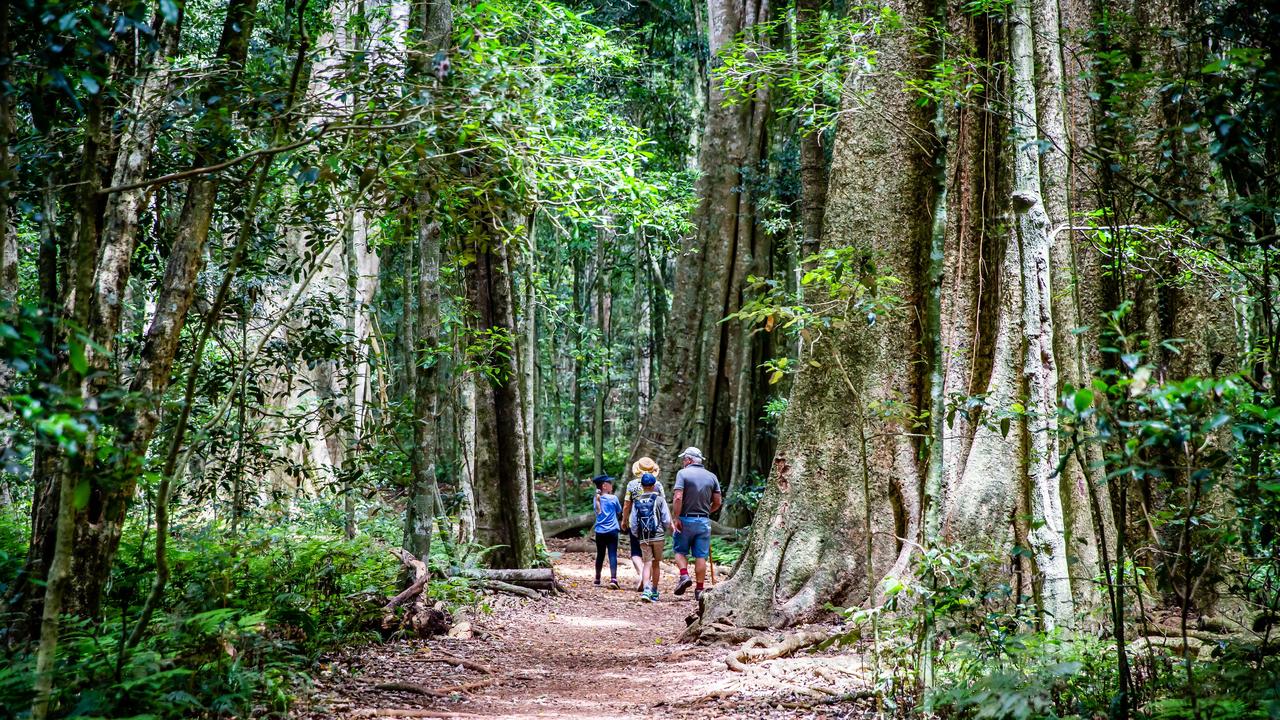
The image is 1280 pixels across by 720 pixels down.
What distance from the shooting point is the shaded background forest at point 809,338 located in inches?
146

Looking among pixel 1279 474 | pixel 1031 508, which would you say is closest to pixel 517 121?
pixel 1031 508

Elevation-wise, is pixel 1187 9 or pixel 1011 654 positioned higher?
pixel 1187 9

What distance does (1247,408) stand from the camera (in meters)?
2.95

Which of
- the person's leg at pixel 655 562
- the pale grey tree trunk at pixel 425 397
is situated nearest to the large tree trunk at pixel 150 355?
the pale grey tree trunk at pixel 425 397

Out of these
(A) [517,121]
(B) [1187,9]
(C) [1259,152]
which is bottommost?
(C) [1259,152]

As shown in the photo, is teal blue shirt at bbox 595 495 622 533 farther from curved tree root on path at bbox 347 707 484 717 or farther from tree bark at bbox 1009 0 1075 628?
tree bark at bbox 1009 0 1075 628

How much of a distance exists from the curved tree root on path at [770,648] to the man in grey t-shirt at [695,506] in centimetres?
386

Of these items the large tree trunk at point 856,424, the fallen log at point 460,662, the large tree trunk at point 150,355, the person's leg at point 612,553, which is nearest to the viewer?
the large tree trunk at point 150,355

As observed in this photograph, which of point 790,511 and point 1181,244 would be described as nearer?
point 1181,244

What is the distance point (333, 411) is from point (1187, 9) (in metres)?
8.70

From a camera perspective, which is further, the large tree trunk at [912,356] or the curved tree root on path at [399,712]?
the large tree trunk at [912,356]

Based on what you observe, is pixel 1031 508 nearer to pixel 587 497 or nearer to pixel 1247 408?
pixel 1247 408

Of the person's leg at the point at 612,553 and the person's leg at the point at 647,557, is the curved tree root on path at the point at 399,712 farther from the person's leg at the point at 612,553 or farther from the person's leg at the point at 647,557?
the person's leg at the point at 612,553

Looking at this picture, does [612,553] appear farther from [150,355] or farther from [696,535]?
[150,355]
